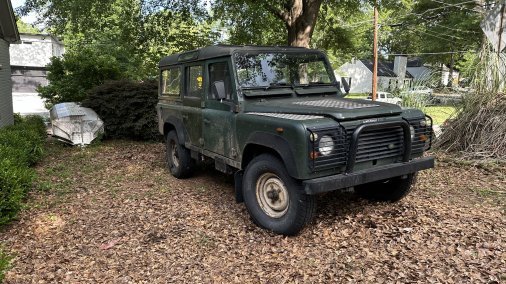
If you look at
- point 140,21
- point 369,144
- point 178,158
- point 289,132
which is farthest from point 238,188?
point 140,21

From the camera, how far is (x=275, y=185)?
4.15 m

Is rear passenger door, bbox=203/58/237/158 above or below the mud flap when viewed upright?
above

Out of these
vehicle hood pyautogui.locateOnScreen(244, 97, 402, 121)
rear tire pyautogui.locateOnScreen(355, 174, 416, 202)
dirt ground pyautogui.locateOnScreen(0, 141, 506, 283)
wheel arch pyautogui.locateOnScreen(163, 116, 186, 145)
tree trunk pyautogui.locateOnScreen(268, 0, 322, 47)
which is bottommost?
dirt ground pyautogui.locateOnScreen(0, 141, 506, 283)

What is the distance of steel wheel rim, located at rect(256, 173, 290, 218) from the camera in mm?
4071

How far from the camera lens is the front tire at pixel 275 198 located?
3812mm

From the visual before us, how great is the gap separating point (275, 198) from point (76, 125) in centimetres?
743

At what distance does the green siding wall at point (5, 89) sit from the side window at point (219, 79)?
8.63 meters

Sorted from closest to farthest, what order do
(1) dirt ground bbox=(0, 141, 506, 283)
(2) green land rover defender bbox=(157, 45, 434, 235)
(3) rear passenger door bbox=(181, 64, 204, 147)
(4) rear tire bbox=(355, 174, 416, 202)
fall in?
1. (1) dirt ground bbox=(0, 141, 506, 283)
2. (2) green land rover defender bbox=(157, 45, 434, 235)
3. (4) rear tire bbox=(355, 174, 416, 202)
4. (3) rear passenger door bbox=(181, 64, 204, 147)

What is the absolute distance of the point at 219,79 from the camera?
5.11 metres

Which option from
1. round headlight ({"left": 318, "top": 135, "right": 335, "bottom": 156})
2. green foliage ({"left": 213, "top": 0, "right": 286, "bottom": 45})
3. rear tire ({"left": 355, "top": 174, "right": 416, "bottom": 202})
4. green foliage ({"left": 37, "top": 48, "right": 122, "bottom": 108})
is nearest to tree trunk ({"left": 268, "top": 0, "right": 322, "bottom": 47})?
green foliage ({"left": 213, "top": 0, "right": 286, "bottom": 45})

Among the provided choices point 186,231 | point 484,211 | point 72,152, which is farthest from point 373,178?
point 72,152

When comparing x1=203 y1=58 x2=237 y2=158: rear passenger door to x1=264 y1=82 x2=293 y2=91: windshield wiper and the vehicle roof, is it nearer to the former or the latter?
the vehicle roof

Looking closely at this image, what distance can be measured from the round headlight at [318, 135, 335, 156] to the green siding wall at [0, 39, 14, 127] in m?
10.7

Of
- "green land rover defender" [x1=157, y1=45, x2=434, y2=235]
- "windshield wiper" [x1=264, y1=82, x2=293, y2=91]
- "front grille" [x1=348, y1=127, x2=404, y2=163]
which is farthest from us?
"windshield wiper" [x1=264, y1=82, x2=293, y2=91]
